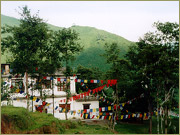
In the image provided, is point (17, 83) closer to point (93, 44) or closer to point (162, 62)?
point (162, 62)

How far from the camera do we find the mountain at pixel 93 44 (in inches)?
2869

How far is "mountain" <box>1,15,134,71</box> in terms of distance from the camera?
2869 inches

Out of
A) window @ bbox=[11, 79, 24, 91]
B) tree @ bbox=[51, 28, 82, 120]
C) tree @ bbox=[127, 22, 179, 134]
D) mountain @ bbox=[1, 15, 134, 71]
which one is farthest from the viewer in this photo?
mountain @ bbox=[1, 15, 134, 71]

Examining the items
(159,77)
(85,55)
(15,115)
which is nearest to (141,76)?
(159,77)

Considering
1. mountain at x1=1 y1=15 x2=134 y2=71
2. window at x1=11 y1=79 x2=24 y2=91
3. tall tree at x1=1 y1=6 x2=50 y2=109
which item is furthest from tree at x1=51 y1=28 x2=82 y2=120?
mountain at x1=1 y1=15 x2=134 y2=71

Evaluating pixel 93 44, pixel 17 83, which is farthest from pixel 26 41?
pixel 93 44

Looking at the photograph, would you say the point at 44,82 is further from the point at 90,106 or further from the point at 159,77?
the point at 159,77

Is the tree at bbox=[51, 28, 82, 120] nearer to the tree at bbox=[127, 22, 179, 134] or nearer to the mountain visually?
the tree at bbox=[127, 22, 179, 134]

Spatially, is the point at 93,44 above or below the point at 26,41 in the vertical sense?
above

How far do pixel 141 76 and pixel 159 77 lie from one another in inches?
89.2

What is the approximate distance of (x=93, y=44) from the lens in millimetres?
83688

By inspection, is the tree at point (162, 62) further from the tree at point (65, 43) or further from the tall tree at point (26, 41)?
the tall tree at point (26, 41)

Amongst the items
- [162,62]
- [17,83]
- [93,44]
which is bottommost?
[17,83]

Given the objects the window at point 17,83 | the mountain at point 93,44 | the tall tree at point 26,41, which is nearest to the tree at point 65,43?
the tall tree at point 26,41
